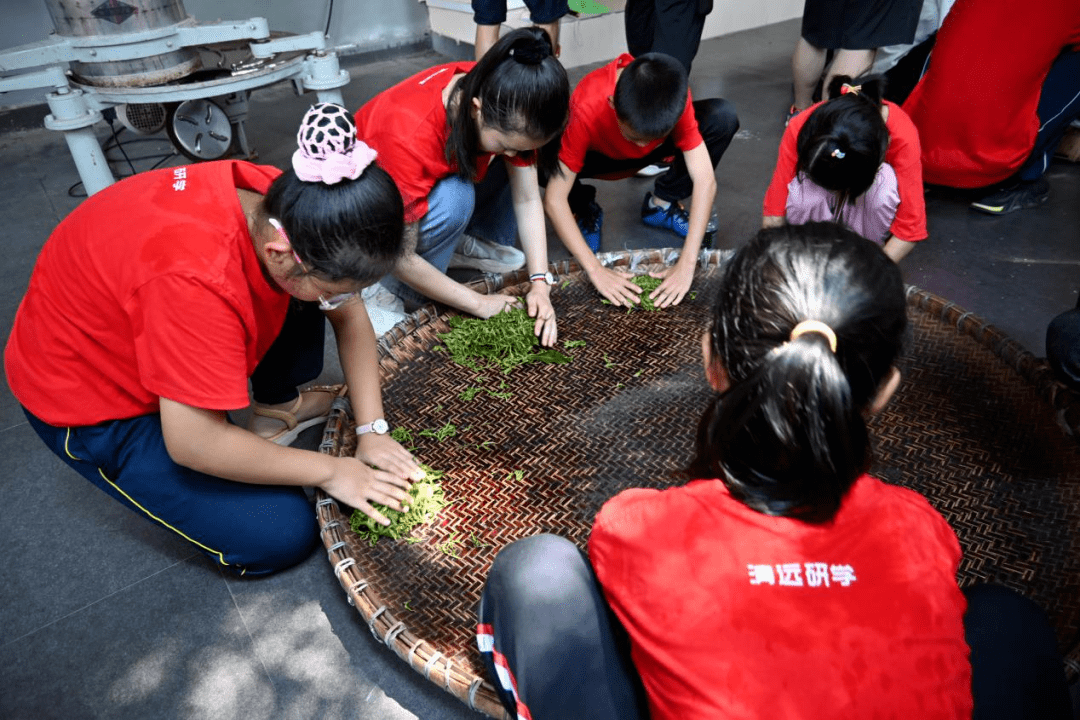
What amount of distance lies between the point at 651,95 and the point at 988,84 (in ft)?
5.14

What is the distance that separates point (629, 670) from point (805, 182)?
159cm

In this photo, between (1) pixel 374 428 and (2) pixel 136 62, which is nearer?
(1) pixel 374 428

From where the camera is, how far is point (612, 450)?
1.65 m

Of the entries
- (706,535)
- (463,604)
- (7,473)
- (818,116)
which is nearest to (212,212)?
(463,604)

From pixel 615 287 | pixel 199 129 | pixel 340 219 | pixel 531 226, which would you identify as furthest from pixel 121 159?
pixel 340 219

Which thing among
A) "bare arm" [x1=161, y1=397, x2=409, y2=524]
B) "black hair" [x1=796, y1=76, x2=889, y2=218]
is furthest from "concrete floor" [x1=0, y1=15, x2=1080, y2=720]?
"black hair" [x1=796, y1=76, x2=889, y2=218]

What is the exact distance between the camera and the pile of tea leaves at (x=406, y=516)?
1462 mm

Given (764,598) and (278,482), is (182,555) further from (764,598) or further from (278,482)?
(764,598)

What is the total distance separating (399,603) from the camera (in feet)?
4.42

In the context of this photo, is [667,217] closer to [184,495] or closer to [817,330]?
[184,495]

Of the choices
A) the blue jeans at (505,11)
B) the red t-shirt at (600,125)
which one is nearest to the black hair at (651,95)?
the red t-shirt at (600,125)

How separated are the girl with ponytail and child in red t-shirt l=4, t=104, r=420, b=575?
1175mm

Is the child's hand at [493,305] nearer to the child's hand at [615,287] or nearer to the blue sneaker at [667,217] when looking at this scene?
the child's hand at [615,287]

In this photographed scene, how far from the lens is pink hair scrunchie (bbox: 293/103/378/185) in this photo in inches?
41.6
